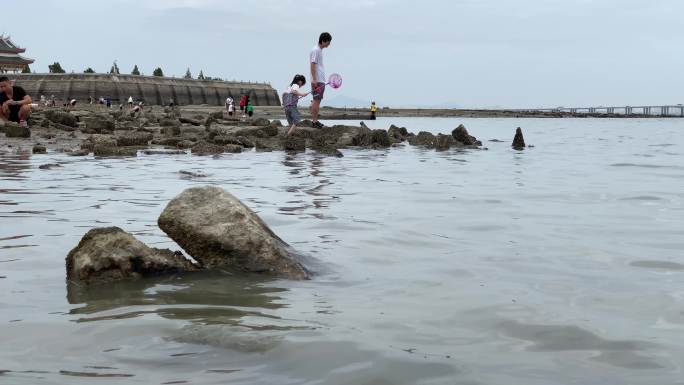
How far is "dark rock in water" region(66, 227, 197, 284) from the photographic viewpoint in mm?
3631

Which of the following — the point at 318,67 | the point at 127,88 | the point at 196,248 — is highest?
the point at 127,88

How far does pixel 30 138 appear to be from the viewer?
48.5 ft

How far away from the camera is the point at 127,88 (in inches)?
2697

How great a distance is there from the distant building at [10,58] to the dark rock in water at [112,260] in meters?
75.1

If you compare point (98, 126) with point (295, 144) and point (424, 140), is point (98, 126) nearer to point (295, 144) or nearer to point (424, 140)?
point (295, 144)

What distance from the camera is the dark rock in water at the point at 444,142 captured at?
1512 centimetres

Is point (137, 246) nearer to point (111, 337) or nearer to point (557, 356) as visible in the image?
point (111, 337)

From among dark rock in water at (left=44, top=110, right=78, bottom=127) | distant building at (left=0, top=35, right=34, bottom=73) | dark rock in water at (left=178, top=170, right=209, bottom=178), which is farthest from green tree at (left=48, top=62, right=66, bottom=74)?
dark rock in water at (left=178, top=170, right=209, bottom=178)

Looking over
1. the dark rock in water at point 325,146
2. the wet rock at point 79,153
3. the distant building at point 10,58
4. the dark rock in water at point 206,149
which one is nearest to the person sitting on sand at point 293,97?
the dark rock in water at point 325,146

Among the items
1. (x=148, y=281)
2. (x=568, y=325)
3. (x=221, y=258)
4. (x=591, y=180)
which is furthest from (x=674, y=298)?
(x=591, y=180)

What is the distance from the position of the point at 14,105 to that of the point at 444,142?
891 cm

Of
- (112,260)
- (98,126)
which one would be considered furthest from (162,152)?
(112,260)

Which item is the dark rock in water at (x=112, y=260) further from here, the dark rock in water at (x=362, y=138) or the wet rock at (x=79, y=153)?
the dark rock in water at (x=362, y=138)

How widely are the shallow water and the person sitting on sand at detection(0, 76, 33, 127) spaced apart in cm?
908
